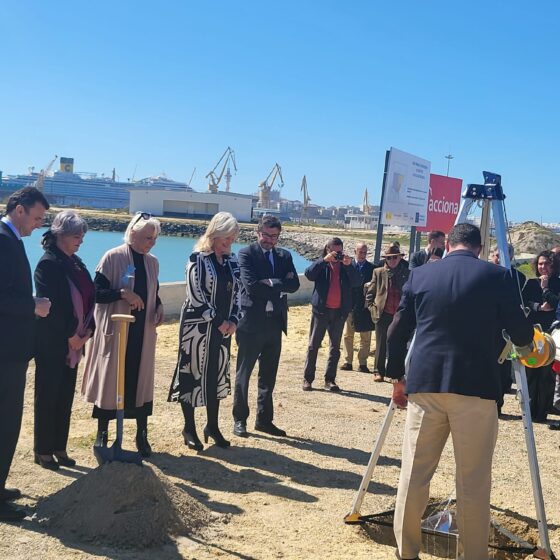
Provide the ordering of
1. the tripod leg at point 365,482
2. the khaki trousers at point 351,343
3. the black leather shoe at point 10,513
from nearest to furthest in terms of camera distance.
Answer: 1. the black leather shoe at point 10,513
2. the tripod leg at point 365,482
3. the khaki trousers at point 351,343

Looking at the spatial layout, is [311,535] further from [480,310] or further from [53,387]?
[53,387]

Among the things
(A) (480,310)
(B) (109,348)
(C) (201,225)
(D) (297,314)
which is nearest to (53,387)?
(B) (109,348)

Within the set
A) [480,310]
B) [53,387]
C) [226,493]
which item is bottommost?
[226,493]

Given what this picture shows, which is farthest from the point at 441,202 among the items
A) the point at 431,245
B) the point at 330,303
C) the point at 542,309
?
the point at 542,309

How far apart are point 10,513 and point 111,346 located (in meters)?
1.51

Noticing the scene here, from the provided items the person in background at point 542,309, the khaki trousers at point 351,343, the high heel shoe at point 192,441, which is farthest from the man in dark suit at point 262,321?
the khaki trousers at point 351,343

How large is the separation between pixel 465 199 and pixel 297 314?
952cm

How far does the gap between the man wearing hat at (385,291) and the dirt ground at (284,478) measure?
1.29 metres

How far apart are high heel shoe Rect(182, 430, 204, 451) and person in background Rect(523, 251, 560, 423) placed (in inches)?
151

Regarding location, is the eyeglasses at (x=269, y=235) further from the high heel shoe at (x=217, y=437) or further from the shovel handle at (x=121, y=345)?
the shovel handle at (x=121, y=345)

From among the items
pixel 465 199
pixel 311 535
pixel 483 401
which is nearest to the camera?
pixel 483 401

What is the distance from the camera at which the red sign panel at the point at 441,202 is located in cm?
1455

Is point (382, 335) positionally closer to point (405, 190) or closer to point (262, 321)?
point (262, 321)

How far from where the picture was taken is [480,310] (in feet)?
12.2
